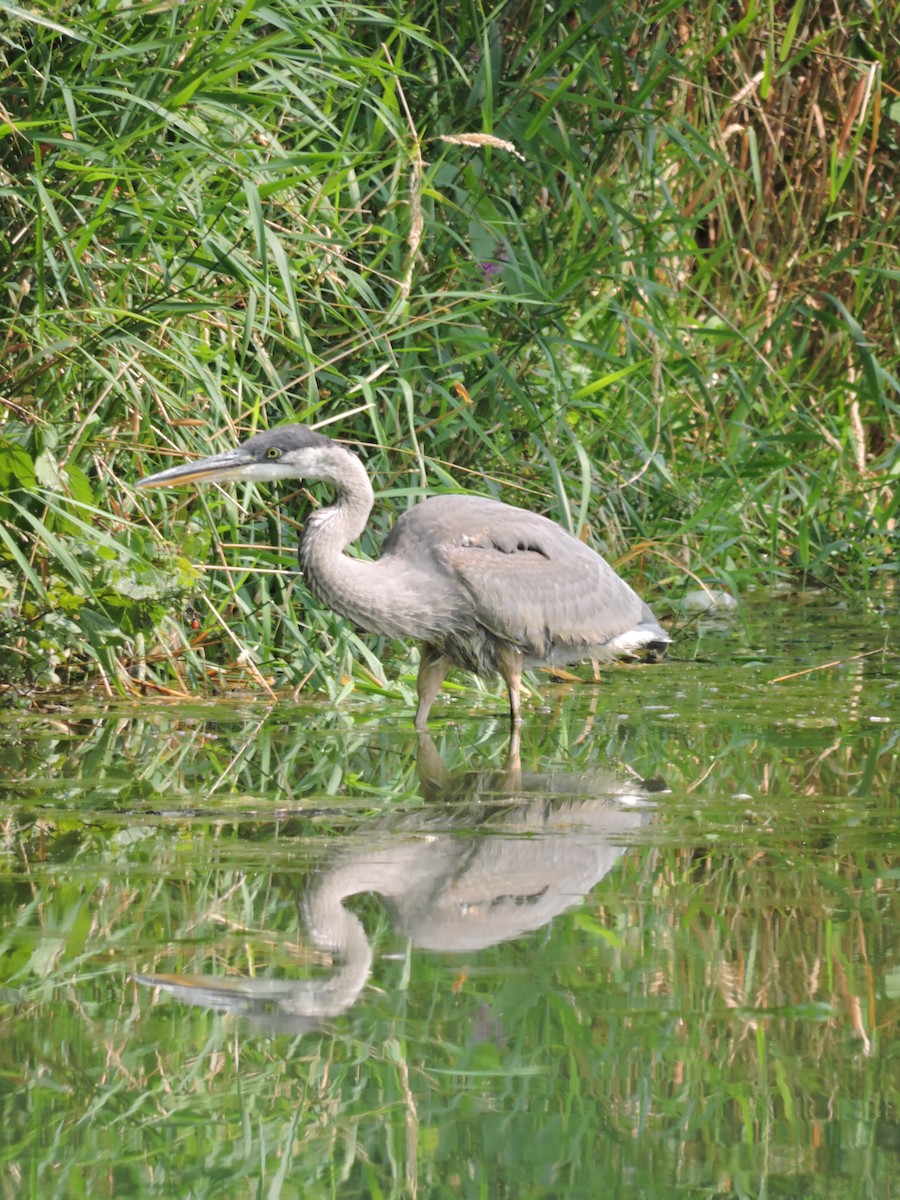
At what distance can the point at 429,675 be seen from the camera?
18.1 ft

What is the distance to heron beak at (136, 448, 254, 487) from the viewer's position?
5109 mm

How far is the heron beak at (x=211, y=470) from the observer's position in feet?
16.8

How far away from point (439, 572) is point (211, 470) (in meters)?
0.75

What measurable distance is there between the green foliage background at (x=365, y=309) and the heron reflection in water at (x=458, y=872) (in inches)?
50.6

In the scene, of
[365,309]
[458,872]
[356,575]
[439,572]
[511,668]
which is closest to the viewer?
[458,872]

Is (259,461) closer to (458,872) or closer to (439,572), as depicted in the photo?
(439,572)

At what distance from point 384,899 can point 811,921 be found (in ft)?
2.53

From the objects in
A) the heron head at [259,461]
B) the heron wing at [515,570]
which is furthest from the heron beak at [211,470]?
the heron wing at [515,570]

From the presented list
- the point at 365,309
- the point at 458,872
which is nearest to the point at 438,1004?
the point at 458,872

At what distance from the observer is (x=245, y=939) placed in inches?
119

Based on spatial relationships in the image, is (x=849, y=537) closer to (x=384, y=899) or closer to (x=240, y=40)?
(x=240, y=40)

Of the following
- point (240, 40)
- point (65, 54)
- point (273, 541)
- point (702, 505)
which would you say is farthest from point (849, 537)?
point (65, 54)

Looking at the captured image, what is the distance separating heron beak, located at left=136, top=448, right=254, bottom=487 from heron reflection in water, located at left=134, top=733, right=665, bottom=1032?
110cm

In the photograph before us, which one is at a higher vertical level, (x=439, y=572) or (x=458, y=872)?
(x=458, y=872)
